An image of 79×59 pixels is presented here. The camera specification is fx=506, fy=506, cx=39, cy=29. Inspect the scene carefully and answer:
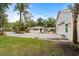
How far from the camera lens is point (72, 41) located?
7.98m

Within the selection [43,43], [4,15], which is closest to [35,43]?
[43,43]

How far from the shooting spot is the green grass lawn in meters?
7.93

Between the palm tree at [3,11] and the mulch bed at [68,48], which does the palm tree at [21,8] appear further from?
the mulch bed at [68,48]

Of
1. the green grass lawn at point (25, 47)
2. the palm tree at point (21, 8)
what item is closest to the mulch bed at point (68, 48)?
the green grass lawn at point (25, 47)

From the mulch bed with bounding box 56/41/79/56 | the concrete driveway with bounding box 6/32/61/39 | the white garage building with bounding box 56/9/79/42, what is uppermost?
the white garage building with bounding box 56/9/79/42

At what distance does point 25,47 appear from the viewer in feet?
26.1

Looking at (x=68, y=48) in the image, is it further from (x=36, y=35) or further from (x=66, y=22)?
(x=36, y=35)

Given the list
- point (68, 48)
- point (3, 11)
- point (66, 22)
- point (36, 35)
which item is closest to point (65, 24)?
point (66, 22)

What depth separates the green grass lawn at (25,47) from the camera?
7934 millimetres

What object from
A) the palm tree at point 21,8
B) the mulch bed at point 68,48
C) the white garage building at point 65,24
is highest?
the palm tree at point 21,8

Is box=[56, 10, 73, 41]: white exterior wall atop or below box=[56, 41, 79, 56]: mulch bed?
atop

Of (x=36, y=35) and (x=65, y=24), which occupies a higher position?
(x=65, y=24)

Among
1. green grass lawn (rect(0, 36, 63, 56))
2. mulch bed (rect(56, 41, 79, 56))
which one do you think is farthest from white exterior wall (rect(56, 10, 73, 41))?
green grass lawn (rect(0, 36, 63, 56))

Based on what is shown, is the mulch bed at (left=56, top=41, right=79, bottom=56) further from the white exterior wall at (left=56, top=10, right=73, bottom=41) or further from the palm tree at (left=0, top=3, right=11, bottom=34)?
the palm tree at (left=0, top=3, right=11, bottom=34)
